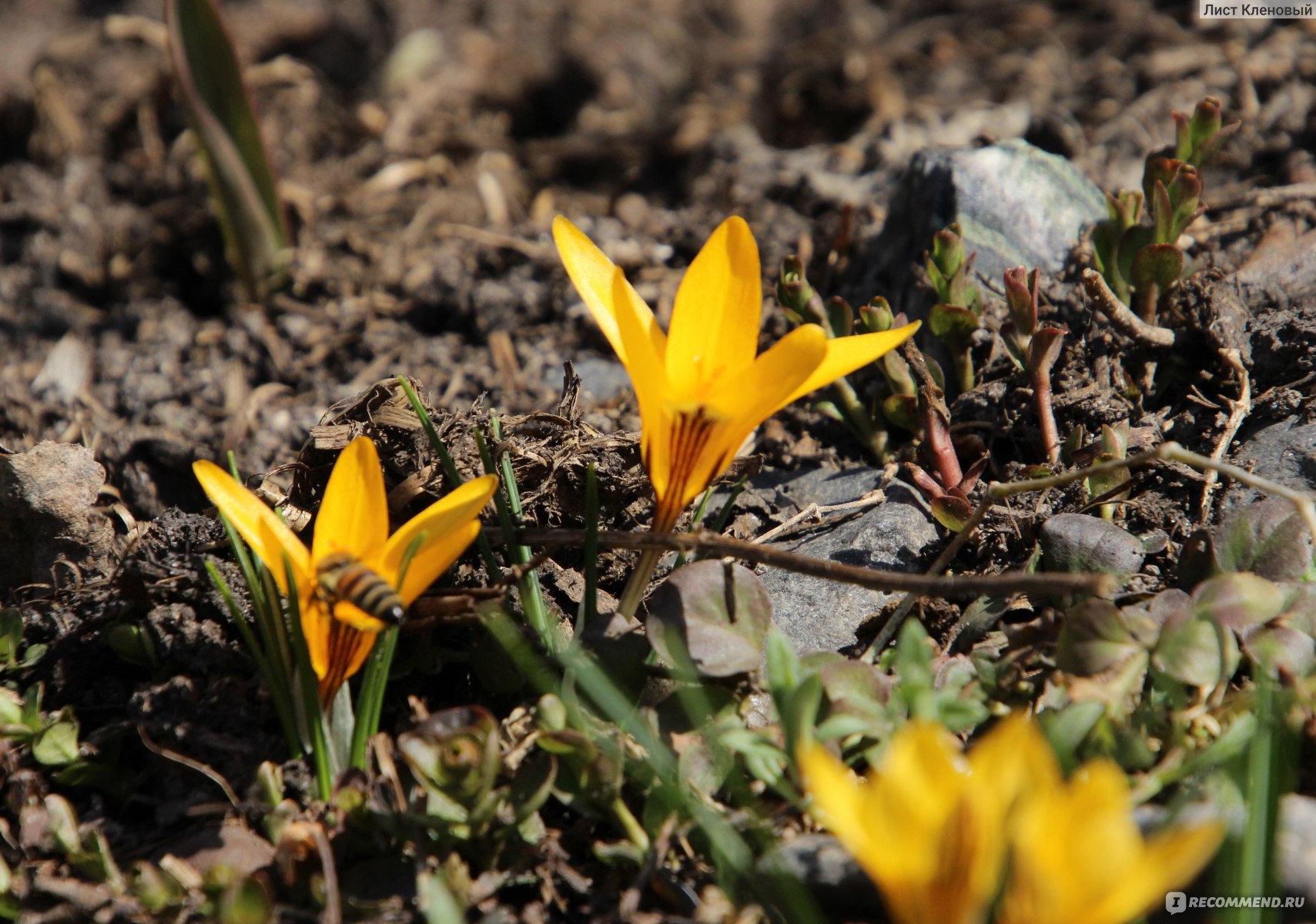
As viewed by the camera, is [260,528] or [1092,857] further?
[260,528]

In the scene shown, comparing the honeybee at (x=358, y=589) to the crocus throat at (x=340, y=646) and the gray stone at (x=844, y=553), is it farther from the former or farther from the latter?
the gray stone at (x=844, y=553)

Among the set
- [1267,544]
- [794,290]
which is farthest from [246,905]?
[1267,544]

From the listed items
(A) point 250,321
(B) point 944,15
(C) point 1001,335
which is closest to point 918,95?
(B) point 944,15

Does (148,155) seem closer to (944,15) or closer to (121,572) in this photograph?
(121,572)

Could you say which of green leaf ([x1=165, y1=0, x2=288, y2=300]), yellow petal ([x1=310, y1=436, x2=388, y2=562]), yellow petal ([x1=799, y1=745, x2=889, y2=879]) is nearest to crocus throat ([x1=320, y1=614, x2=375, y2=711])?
yellow petal ([x1=310, y1=436, x2=388, y2=562])

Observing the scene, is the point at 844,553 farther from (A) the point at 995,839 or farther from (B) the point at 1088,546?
(A) the point at 995,839

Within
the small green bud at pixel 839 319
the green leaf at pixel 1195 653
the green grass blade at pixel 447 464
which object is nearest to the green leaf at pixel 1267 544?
the green leaf at pixel 1195 653

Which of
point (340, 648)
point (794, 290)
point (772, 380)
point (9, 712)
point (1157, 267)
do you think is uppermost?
point (772, 380)

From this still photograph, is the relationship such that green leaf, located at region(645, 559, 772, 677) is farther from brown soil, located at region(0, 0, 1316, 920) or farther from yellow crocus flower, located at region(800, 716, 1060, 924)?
yellow crocus flower, located at region(800, 716, 1060, 924)
